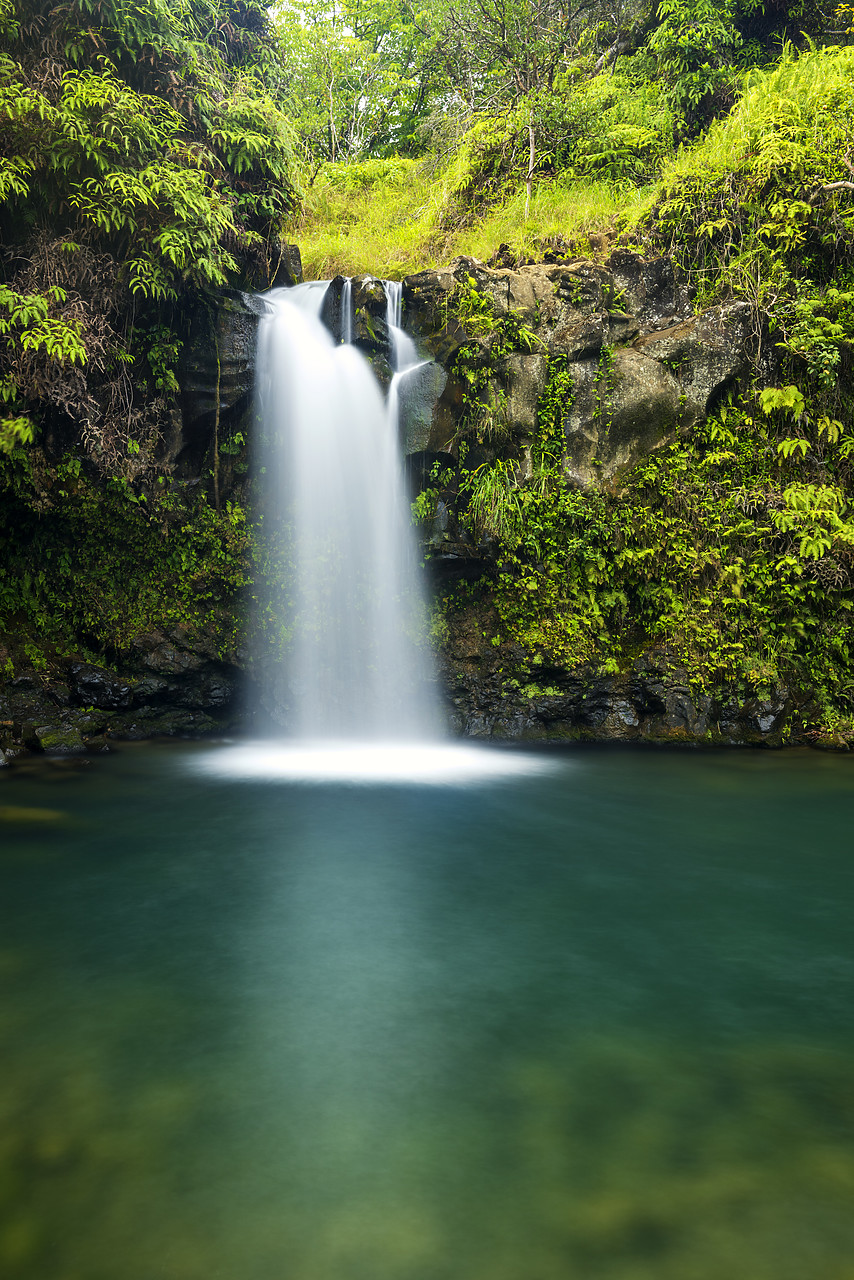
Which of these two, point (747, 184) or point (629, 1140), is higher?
point (747, 184)

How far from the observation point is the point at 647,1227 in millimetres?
2098

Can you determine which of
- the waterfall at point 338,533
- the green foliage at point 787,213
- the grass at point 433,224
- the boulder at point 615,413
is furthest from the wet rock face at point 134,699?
the green foliage at point 787,213

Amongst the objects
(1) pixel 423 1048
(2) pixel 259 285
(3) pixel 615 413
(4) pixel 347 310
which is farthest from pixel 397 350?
(1) pixel 423 1048

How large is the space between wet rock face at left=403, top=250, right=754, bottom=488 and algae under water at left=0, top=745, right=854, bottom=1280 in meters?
4.81

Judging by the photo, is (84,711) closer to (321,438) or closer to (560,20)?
(321,438)

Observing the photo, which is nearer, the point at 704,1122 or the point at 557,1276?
the point at 557,1276

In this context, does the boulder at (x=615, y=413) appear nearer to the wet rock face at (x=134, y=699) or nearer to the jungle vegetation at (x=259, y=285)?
the jungle vegetation at (x=259, y=285)

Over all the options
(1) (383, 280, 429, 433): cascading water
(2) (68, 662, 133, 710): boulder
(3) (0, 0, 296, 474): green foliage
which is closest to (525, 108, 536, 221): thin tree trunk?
(1) (383, 280, 429, 433): cascading water

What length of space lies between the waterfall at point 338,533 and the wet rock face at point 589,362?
66 cm

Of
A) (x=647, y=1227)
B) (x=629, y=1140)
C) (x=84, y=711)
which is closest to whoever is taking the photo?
(x=647, y=1227)

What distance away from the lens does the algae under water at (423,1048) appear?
6.86 ft

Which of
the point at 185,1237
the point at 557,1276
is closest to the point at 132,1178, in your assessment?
the point at 185,1237

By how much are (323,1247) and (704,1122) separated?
131cm

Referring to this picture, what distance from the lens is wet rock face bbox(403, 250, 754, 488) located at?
886cm
